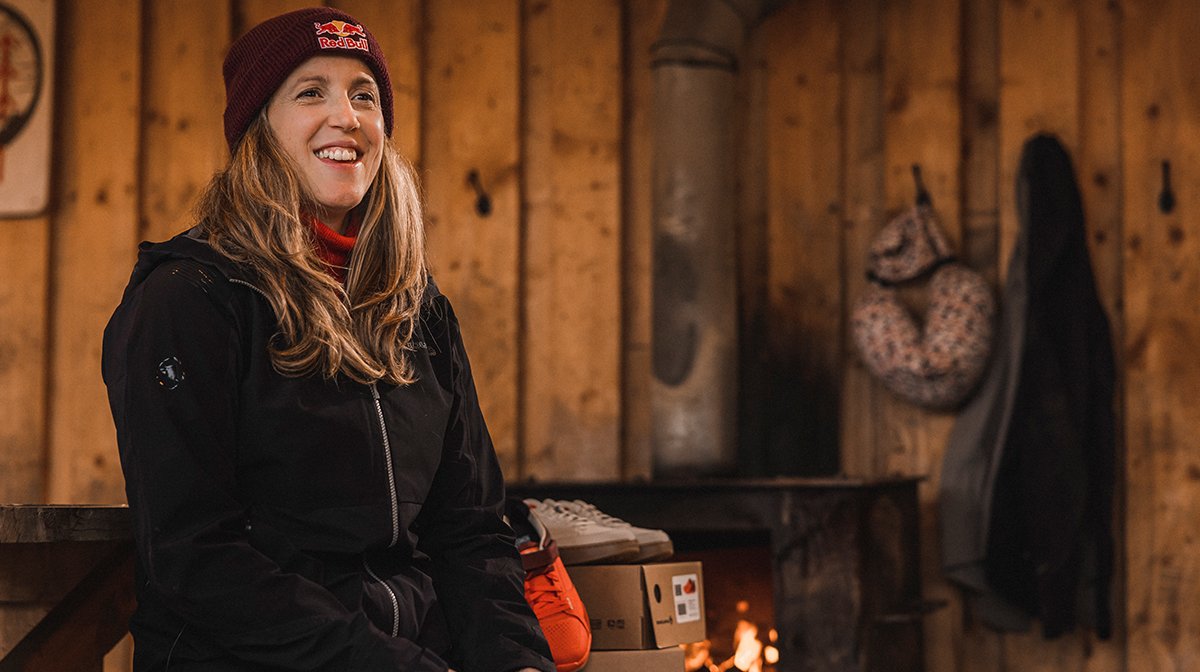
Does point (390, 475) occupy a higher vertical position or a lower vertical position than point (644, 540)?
higher

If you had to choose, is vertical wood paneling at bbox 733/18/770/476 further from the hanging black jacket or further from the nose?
the nose

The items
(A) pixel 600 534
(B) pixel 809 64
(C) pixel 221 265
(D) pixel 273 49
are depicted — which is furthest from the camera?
(B) pixel 809 64

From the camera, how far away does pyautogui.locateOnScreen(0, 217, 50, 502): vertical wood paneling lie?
4586 mm

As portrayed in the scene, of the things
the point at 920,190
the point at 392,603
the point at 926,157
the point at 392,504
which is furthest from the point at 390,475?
the point at 926,157

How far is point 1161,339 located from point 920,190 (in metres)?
0.83

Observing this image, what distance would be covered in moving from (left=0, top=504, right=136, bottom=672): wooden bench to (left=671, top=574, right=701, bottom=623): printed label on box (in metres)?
0.95

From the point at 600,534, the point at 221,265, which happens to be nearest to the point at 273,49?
the point at 221,265

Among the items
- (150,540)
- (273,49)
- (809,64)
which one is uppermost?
(809,64)

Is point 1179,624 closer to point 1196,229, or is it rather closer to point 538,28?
point 1196,229

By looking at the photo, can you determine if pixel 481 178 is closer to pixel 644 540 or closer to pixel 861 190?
pixel 861 190

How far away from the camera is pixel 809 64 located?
4.57m

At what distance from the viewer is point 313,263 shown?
190 cm

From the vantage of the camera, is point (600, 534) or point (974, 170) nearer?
point (600, 534)

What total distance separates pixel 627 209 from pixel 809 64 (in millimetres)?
734
